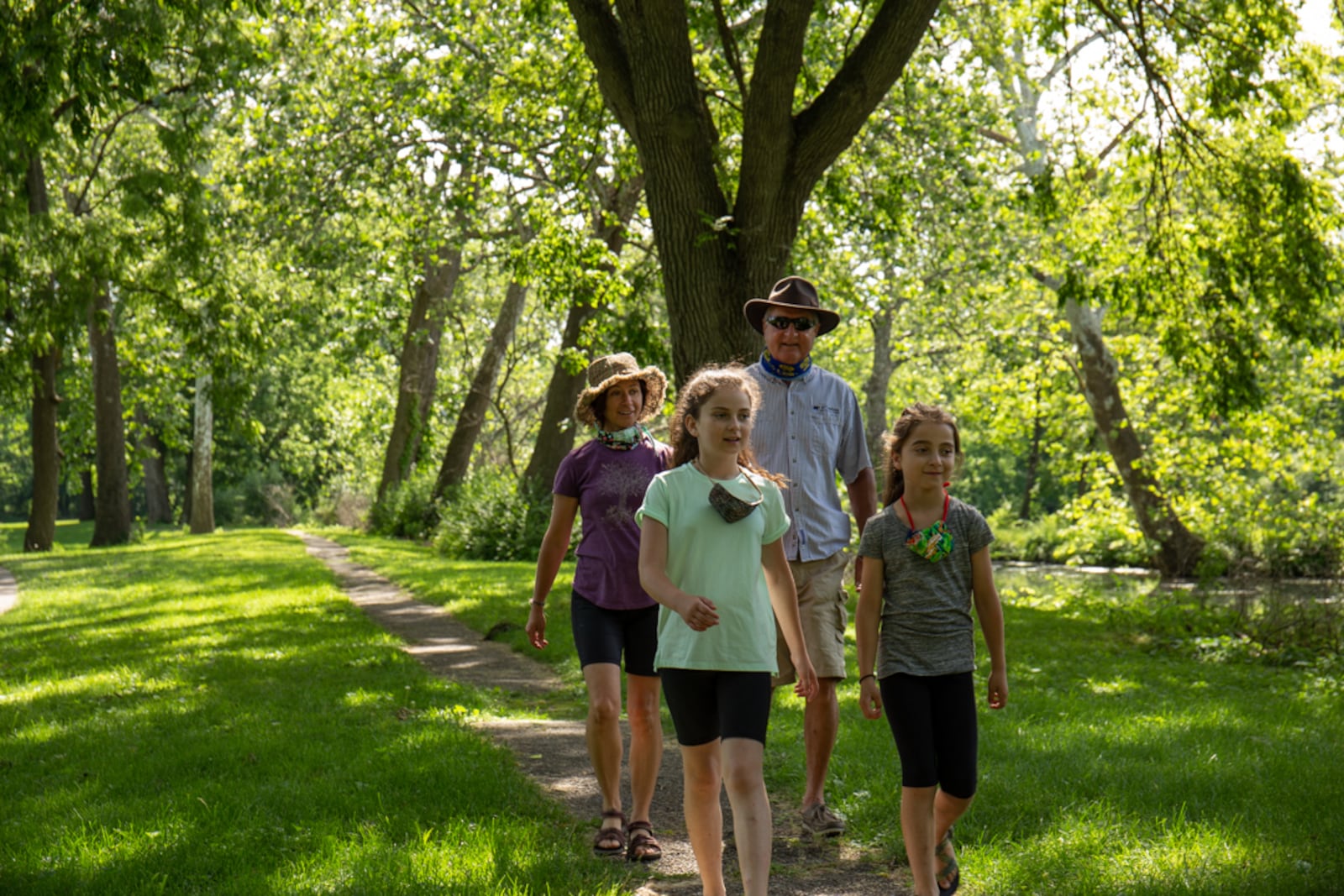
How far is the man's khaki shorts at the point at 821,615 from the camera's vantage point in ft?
17.4

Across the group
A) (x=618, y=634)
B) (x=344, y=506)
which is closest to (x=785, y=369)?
(x=618, y=634)

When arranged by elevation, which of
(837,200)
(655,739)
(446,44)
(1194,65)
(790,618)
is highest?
(446,44)

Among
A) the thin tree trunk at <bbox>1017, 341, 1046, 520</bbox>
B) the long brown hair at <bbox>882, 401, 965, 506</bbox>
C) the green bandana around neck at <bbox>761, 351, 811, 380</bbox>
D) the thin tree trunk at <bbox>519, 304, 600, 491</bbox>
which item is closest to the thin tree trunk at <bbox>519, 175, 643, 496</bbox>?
the thin tree trunk at <bbox>519, 304, 600, 491</bbox>

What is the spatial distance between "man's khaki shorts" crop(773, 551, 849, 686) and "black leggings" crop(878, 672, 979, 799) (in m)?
1.08

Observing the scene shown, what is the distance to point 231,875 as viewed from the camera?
4.57 metres

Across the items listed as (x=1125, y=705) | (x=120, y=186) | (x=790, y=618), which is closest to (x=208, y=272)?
(x=120, y=186)

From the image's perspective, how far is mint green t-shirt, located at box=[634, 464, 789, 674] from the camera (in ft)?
12.9

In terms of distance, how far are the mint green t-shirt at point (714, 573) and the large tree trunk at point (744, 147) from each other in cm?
472

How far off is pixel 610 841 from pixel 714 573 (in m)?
1.65

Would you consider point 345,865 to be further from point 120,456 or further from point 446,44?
point 120,456

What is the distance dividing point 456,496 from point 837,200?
1625cm

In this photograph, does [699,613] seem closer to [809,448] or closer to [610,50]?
[809,448]

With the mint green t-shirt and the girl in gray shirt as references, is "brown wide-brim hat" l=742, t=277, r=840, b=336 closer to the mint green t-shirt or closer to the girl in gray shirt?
the girl in gray shirt

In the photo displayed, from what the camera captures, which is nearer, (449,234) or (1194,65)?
(1194,65)
